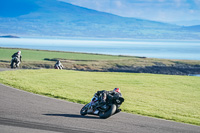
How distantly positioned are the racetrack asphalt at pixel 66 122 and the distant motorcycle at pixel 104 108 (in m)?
0.19

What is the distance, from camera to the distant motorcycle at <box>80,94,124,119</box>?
1223 cm

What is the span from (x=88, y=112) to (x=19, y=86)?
930cm

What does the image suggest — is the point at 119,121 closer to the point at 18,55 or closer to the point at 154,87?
the point at 154,87

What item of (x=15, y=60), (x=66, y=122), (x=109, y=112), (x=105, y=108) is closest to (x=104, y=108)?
(x=105, y=108)

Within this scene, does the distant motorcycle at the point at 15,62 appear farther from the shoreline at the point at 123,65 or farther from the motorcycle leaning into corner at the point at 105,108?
the motorcycle leaning into corner at the point at 105,108

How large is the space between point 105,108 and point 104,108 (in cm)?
5

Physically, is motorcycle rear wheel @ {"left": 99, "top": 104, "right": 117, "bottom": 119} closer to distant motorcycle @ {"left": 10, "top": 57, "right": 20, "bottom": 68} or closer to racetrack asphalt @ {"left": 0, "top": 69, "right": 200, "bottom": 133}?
racetrack asphalt @ {"left": 0, "top": 69, "right": 200, "bottom": 133}

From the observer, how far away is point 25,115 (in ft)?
40.6

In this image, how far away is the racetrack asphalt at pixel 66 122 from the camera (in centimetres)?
1083

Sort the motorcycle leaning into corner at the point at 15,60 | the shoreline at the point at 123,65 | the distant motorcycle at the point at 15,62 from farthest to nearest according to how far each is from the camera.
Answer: the shoreline at the point at 123,65
the distant motorcycle at the point at 15,62
the motorcycle leaning into corner at the point at 15,60

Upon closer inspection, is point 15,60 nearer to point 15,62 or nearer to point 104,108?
point 15,62

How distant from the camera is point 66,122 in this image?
11648 mm

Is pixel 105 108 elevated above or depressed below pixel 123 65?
below

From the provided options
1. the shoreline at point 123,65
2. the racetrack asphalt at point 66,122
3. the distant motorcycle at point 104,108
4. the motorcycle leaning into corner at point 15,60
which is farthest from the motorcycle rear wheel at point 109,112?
the shoreline at point 123,65
